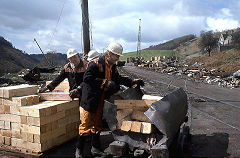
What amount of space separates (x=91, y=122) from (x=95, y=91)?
2.03 feet

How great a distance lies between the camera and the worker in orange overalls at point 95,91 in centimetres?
446

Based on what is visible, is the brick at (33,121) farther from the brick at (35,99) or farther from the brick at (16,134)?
the brick at (35,99)

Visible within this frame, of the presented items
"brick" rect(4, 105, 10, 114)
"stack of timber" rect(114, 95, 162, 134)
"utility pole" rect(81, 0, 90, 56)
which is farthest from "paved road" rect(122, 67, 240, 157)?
"utility pole" rect(81, 0, 90, 56)

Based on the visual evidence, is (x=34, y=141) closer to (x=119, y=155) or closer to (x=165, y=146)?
(x=119, y=155)

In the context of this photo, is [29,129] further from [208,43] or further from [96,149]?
[208,43]

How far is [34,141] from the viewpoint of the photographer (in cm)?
465

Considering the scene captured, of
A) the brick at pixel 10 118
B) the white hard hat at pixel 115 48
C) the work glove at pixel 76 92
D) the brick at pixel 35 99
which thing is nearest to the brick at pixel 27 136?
the brick at pixel 10 118

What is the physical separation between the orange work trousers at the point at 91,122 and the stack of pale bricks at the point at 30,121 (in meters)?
0.74

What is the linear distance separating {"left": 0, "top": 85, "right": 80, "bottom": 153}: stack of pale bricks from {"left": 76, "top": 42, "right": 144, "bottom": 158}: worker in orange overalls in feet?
2.30

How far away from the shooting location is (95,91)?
178 inches

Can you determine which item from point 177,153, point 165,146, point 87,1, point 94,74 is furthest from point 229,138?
point 87,1

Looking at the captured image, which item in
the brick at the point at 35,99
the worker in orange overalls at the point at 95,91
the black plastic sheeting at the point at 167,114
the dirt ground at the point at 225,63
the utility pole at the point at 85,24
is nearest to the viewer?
the black plastic sheeting at the point at 167,114

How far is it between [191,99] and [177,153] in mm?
6325

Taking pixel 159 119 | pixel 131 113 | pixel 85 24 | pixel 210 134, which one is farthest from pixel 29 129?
pixel 85 24
